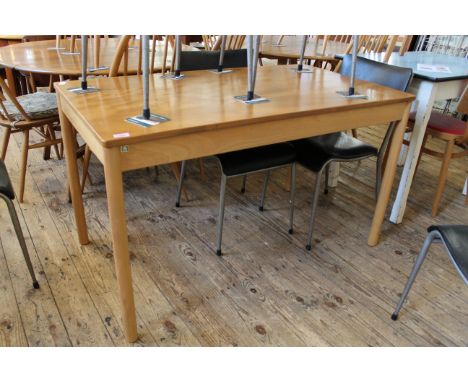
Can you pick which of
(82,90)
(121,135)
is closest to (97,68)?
(82,90)

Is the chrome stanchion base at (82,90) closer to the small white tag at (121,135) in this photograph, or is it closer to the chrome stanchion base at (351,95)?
the small white tag at (121,135)

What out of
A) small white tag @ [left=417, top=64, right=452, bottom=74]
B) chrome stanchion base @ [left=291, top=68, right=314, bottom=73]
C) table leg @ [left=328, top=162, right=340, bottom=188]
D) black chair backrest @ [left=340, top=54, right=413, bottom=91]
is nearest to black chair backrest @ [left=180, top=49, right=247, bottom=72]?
chrome stanchion base @ [left=291, top=68, right=314, bottom=73]

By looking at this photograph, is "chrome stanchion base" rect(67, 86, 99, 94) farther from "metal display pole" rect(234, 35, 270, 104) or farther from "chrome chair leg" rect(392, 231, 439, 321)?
"chrome chair leg" rect(392, 231, 439, 321)

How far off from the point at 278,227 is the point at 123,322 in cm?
94

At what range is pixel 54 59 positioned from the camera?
230 centimetres

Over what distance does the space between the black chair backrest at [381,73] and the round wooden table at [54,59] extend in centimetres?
105

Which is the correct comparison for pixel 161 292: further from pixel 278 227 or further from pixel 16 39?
pixel 16 39

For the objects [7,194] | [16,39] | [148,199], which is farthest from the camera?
[16,39]

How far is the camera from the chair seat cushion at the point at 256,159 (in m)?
1.60

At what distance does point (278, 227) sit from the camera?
1998 millimetres

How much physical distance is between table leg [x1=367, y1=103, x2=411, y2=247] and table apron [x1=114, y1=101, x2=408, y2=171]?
0.14ft

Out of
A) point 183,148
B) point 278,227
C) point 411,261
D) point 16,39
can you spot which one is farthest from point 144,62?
point 16,39

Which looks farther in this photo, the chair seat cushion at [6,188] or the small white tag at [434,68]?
the small white tag at [434,68]

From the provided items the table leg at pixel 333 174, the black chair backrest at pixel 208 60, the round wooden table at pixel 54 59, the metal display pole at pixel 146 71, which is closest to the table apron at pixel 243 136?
the metal display pole at pixel 146 71
